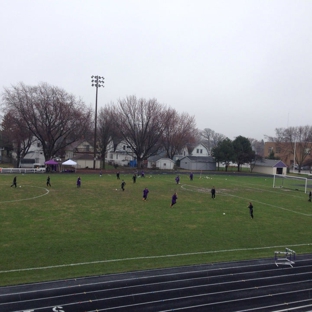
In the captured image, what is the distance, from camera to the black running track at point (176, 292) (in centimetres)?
1016

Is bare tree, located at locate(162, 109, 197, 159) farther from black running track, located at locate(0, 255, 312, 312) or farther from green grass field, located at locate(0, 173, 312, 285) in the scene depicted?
black running track, located at locate(0, 255, 312, 312)

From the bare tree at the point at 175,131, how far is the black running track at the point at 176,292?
59.5 m

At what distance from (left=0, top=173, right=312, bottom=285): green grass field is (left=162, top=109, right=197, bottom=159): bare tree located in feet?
151

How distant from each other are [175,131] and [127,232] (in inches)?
2423

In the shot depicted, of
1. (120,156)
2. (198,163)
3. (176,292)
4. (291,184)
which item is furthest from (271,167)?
(176,292)

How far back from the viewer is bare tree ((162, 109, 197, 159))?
244 feet

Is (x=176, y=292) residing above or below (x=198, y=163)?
below

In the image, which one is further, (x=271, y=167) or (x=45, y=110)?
(x=271, y=167)

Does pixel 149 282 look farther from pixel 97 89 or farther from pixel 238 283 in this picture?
pixel 97 89

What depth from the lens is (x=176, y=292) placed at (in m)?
11.2

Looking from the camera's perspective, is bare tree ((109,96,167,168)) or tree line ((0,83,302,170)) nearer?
tree line ((0,83,302,170))

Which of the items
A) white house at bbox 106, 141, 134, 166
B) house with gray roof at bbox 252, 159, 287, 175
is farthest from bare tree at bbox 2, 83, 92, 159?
house with gray roof at bbox 252, 159, 287, 175

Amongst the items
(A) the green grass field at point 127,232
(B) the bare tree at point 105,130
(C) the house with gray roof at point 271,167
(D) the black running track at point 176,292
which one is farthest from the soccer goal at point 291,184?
(B) the bare tree at point 105,130

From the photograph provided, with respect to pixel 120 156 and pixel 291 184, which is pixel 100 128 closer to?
pixel 120 156
